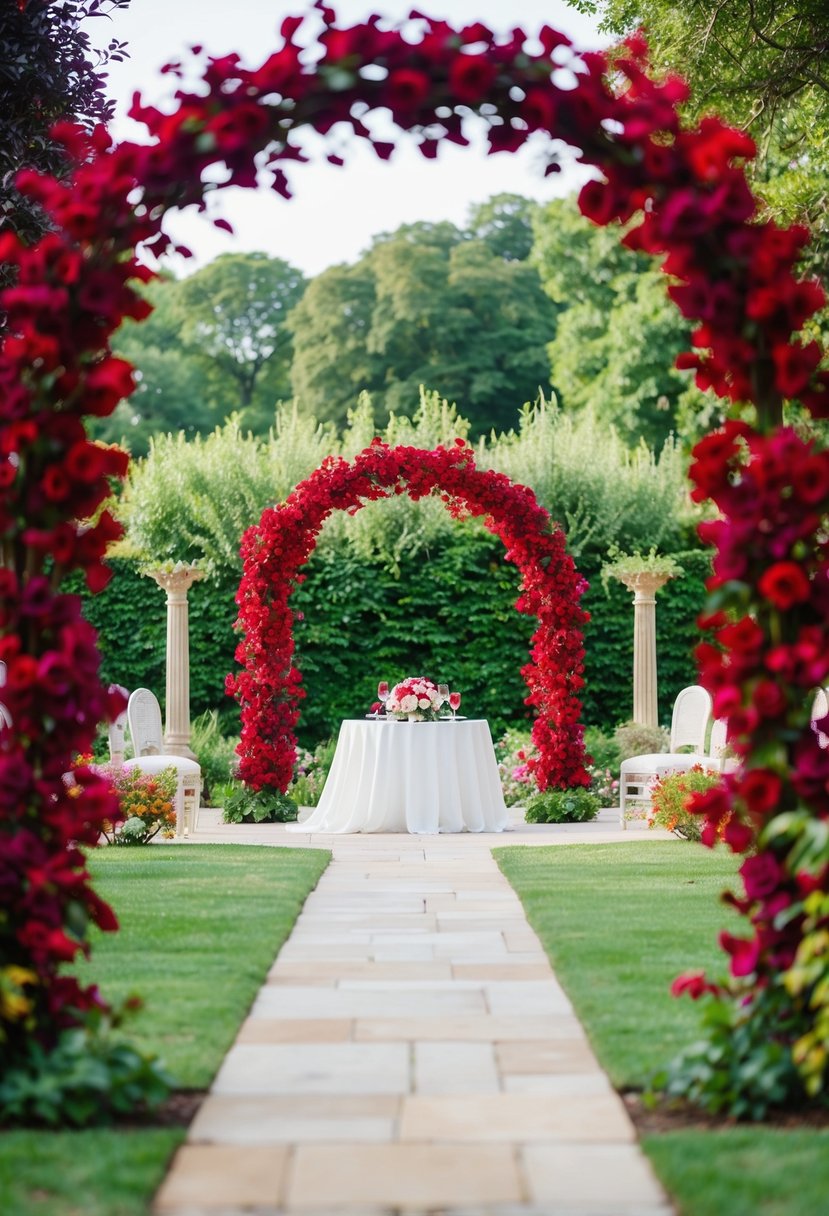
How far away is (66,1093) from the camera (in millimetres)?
3295

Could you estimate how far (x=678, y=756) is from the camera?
1055 centimetres

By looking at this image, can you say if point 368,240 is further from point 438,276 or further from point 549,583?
point 549,583

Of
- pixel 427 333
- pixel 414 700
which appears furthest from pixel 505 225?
pixel 414 700

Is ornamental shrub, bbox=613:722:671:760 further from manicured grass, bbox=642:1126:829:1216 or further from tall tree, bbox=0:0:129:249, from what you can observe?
manicured grass, bbox=642:1126:829:1216

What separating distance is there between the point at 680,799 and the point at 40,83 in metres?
5.74

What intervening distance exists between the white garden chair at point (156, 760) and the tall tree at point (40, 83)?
3.97m

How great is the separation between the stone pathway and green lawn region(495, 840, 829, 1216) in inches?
3.2

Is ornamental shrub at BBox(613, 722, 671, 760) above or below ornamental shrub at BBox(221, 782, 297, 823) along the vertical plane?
above

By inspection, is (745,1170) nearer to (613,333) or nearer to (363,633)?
(363,633)

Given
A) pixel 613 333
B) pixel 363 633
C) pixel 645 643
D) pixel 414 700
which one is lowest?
pixel 414 700

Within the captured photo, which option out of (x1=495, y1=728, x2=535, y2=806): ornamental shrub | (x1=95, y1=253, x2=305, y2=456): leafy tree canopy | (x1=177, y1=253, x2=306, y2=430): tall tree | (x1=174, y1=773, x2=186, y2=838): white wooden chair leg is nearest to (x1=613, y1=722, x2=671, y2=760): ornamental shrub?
(x1=495, y1=728, x2=535, y2=806): ornamental shrub

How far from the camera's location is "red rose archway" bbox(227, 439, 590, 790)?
36.5ft

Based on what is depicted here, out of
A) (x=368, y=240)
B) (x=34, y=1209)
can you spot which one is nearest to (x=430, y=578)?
(x=34, y=1209)

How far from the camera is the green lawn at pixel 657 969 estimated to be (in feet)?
9.16
